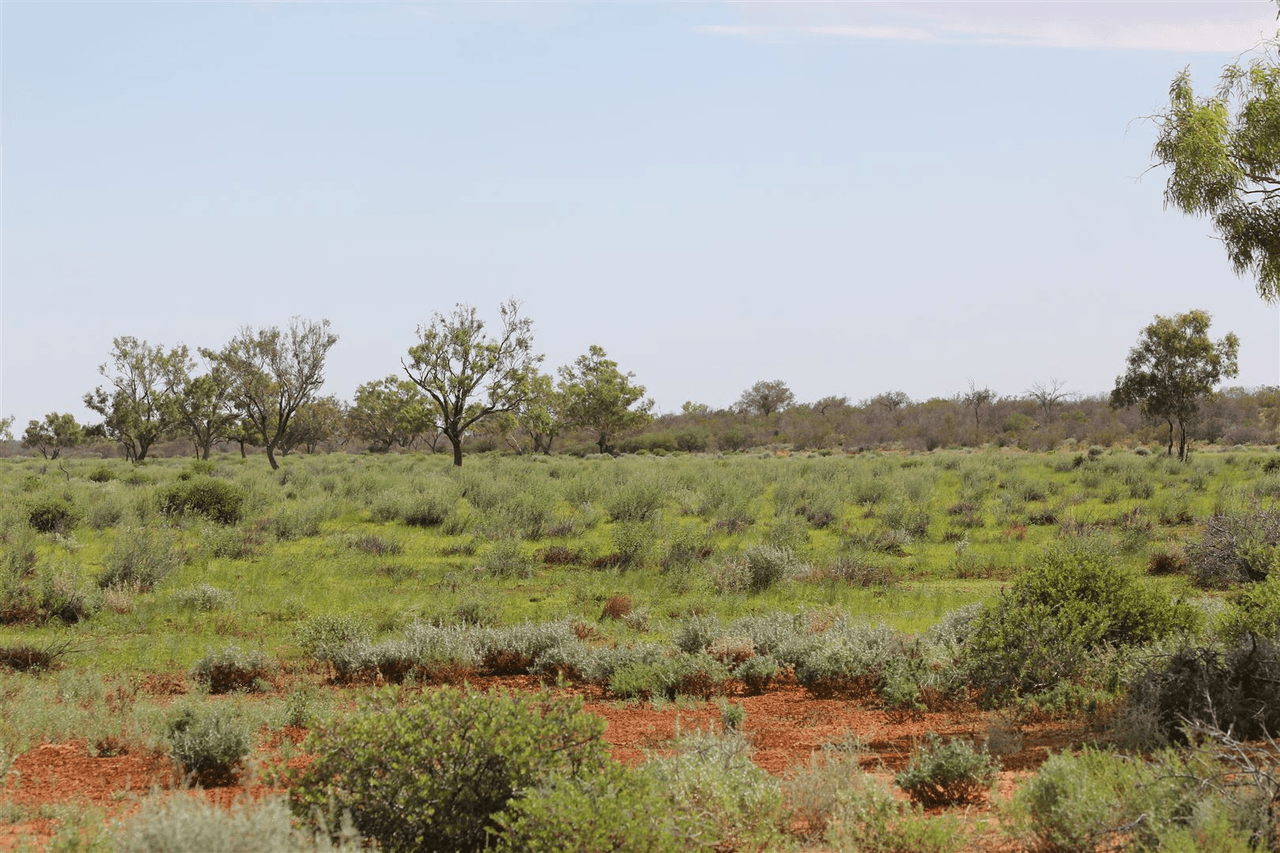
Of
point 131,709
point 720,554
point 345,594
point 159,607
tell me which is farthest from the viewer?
point 720,554

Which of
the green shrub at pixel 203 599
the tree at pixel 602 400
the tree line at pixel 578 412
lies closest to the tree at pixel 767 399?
the tree line at pixel 578 412

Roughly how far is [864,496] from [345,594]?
57.2 feet

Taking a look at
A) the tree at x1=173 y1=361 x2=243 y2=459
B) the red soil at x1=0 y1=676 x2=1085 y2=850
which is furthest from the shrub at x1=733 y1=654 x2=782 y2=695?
the tree at x1=173 y1=361 x2=243 y2=459

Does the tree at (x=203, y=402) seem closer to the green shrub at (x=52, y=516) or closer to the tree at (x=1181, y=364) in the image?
the green shrub at (x=52, y=516)

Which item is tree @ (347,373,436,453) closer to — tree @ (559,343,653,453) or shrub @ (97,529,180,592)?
tree @ (559,343,653,453)

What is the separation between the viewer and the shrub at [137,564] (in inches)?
601

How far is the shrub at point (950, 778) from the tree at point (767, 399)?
4062 inches

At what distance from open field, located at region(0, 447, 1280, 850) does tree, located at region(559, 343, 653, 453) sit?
46.6 meters

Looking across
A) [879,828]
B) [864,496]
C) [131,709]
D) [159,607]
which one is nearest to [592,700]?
[131,709]

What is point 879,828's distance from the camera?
17.1 ft

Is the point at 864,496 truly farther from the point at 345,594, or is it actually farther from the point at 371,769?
the point at 371,769

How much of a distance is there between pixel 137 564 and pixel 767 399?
97428 millimetres

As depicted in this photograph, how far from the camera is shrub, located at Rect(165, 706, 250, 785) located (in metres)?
6.86

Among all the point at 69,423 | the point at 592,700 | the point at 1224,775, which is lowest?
the point at 592,700
